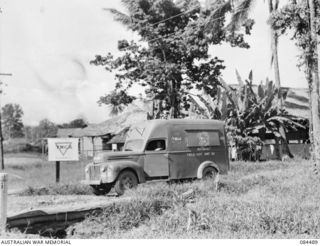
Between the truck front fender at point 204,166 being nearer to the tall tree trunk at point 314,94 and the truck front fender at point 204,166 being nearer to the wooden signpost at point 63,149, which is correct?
the tall tree trunk at point 314,94

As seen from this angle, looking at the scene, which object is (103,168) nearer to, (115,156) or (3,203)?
(115,156)

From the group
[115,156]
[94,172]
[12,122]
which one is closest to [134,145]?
[115,156]

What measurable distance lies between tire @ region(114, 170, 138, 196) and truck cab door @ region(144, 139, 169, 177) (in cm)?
51

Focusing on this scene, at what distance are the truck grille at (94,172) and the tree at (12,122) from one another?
53.9 metres

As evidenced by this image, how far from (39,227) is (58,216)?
31cm

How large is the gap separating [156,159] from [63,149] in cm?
280

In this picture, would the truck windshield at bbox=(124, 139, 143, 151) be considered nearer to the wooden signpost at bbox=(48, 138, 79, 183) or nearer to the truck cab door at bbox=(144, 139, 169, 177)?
the truck cab door at bbox=(144, 139, 169, 177)

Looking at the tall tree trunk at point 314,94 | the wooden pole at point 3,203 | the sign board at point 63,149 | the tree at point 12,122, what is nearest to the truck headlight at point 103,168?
the sign board at point 63,149

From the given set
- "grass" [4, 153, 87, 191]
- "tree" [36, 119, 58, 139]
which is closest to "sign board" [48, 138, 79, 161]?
"grass" [4, 153, 87, 191]

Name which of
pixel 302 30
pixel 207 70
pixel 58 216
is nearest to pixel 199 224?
pixel 58 216

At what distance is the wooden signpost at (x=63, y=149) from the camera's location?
1233cm

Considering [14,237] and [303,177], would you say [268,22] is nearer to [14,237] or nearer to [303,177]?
[303,177]

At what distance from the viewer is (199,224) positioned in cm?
582

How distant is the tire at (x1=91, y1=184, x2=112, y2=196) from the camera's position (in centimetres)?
1099
